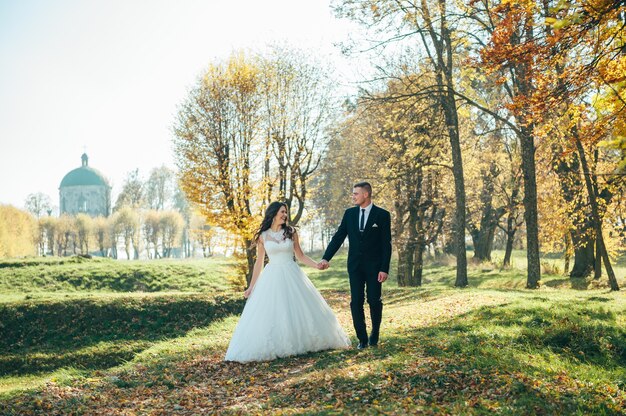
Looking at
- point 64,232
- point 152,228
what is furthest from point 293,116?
point 64,232

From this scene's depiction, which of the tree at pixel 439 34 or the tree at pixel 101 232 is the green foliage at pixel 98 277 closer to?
the tree at pixel 439 34

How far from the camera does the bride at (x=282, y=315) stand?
9.19 metres

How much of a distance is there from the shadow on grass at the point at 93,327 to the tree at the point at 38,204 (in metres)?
81.8

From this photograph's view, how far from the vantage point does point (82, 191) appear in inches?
5212

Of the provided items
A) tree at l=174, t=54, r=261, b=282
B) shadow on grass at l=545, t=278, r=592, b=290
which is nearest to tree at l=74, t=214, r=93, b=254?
tree at l=174, t=54, r=261, b=282

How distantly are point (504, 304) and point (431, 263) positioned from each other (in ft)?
94.6

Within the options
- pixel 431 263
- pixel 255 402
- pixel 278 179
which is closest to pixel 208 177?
pixel 278 179

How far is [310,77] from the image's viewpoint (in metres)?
26.1

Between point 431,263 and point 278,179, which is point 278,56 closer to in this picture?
point 278,179

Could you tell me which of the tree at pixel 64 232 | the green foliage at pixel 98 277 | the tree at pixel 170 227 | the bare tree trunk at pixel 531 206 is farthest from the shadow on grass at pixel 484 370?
the tree at pixel 64 232

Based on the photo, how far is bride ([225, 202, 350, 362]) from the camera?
9188mm

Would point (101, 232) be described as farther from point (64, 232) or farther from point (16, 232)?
point (16, 232)

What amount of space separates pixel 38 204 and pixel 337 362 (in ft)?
315

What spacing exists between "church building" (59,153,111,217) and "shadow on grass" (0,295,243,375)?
11784 cm
